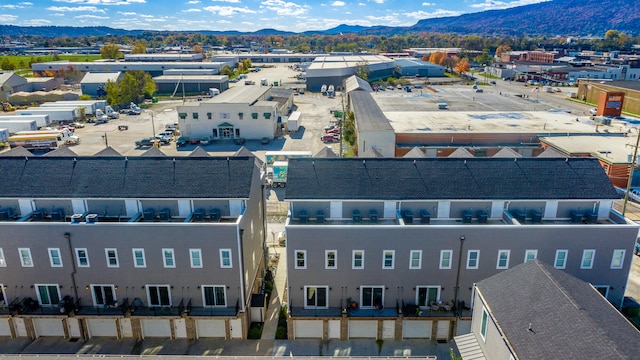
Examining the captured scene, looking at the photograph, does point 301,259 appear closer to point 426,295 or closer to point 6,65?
point 426,295

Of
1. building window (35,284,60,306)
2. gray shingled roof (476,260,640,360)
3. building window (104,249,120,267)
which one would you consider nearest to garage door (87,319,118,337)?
building window (35,284,60,306)

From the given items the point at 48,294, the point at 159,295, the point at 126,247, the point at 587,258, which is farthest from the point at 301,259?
the point at 587,258

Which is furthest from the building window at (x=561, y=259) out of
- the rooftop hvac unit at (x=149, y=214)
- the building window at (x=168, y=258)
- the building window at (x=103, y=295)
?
the building window at (x=103, y=295)

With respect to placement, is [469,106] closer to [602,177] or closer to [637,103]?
[637,103]

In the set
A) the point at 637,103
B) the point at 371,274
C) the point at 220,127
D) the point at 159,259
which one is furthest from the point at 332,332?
the point at 637,103

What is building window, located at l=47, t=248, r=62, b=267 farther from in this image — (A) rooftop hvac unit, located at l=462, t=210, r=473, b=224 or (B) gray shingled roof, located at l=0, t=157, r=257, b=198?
(A) rooftop hvac unit, located at l=462, t=210, r=473, b=224

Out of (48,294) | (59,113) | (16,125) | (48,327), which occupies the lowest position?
(48,327)
